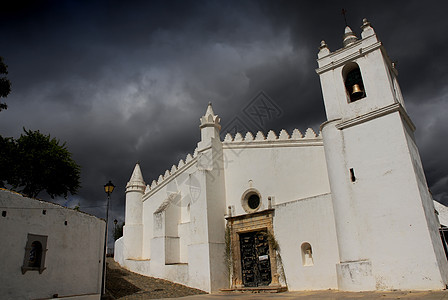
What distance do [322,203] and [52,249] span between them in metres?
9.96

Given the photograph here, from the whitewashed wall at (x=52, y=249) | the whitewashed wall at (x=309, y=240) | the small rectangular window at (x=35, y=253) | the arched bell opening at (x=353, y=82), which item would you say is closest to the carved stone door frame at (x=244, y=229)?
the whitewashed wall at (x=309, y=240)

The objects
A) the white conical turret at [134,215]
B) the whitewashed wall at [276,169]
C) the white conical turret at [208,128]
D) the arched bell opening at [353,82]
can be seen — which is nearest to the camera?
the arched bell opening at [353,82]

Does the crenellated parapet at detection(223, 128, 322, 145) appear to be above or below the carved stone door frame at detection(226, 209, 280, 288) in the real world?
above

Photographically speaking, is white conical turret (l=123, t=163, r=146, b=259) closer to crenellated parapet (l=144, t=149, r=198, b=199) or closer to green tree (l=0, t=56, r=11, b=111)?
crenellated parapet (l=144, t=149, r=198, b=199)

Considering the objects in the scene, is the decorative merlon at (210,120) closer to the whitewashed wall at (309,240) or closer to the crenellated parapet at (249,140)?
the crenellated parapet at (249,140)

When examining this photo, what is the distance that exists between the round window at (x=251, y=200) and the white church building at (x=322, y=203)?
0.05 m

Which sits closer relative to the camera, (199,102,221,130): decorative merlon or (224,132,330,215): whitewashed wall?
(224,132,330,215): whitewashed wall

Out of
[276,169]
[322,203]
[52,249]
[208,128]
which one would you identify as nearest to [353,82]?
[322,203]

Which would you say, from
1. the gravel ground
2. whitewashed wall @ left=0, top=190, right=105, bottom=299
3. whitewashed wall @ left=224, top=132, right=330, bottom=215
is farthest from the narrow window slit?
whitewashed wall @ left=0, top=190, right=105, bottom=299

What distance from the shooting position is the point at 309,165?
1544 centimetres

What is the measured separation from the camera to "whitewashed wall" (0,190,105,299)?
895 centimetres

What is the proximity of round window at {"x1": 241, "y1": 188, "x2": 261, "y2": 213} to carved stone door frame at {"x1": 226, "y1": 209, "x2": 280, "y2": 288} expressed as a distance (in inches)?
18.9

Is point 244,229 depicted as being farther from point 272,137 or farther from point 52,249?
point 52,249

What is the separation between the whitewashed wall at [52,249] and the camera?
895cm
